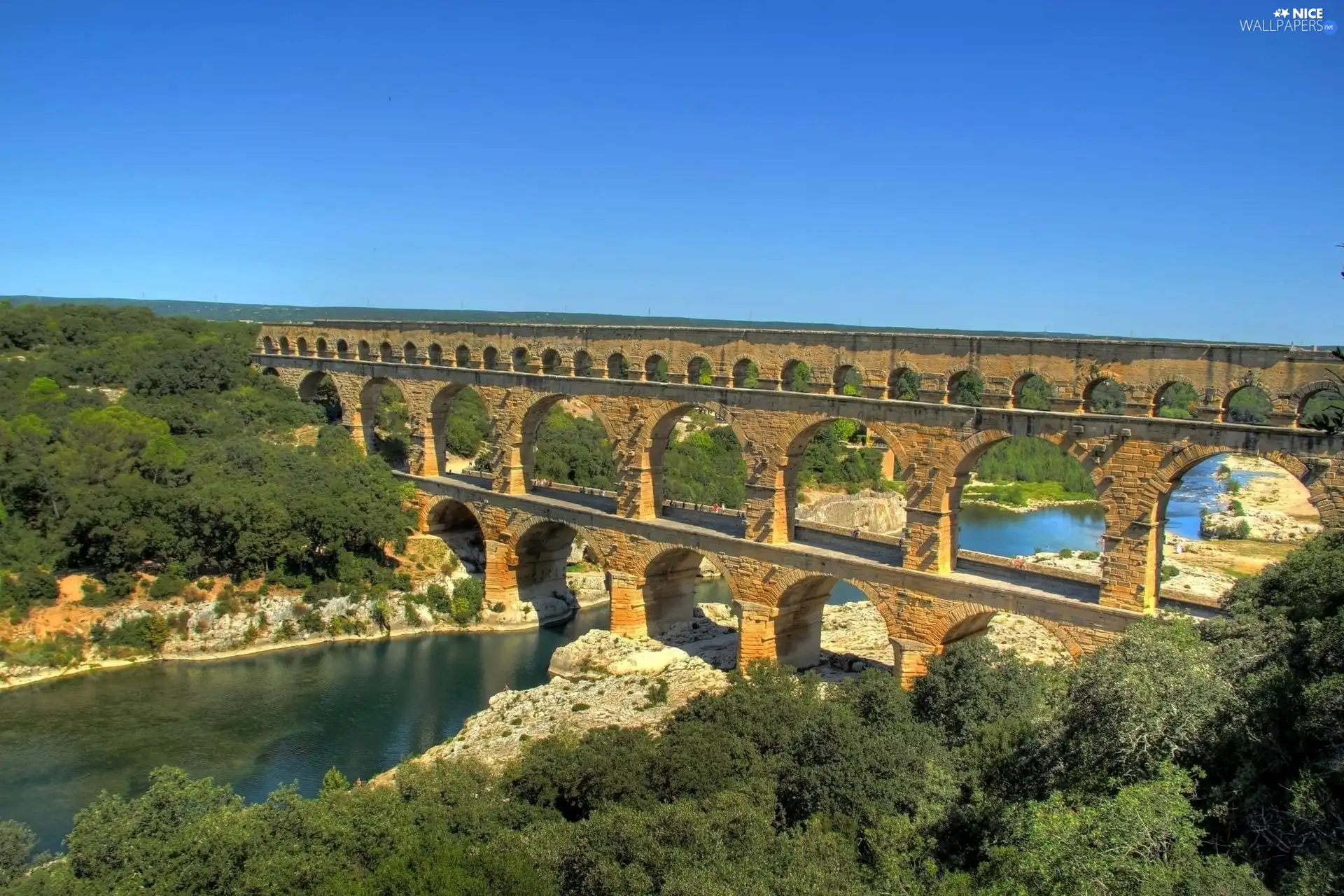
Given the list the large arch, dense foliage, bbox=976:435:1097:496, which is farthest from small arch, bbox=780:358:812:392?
dense foliage, bbox=976:435:1097:496

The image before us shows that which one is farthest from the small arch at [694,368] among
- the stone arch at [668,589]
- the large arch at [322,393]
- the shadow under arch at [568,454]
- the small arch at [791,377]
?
the large arch at [322,393]

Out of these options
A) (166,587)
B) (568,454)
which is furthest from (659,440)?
(166,587)

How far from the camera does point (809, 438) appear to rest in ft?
65.0

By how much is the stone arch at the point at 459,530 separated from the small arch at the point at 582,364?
5577 mm

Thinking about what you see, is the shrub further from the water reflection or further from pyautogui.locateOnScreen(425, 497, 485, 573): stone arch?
pyautogui.locateOnScreen(425, 497, 485, 573): stone arch

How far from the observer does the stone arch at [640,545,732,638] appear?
22609 millimetres

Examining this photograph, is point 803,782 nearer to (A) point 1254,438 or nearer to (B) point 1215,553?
(A) point 1254,438

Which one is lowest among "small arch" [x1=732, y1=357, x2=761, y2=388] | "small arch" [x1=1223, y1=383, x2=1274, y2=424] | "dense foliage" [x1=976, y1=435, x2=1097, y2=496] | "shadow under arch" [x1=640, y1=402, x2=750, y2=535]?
"dense foliage" [x1=976, y1=435, x2=1097, y2=496]

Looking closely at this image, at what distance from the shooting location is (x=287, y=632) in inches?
965

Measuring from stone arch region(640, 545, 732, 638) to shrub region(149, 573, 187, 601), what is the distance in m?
10.9

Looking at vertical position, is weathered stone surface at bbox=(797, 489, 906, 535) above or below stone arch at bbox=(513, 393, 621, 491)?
below

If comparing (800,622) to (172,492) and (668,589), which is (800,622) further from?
(172,492)

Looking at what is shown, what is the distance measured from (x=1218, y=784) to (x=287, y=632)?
20.5m

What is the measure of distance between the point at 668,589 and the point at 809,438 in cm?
557
